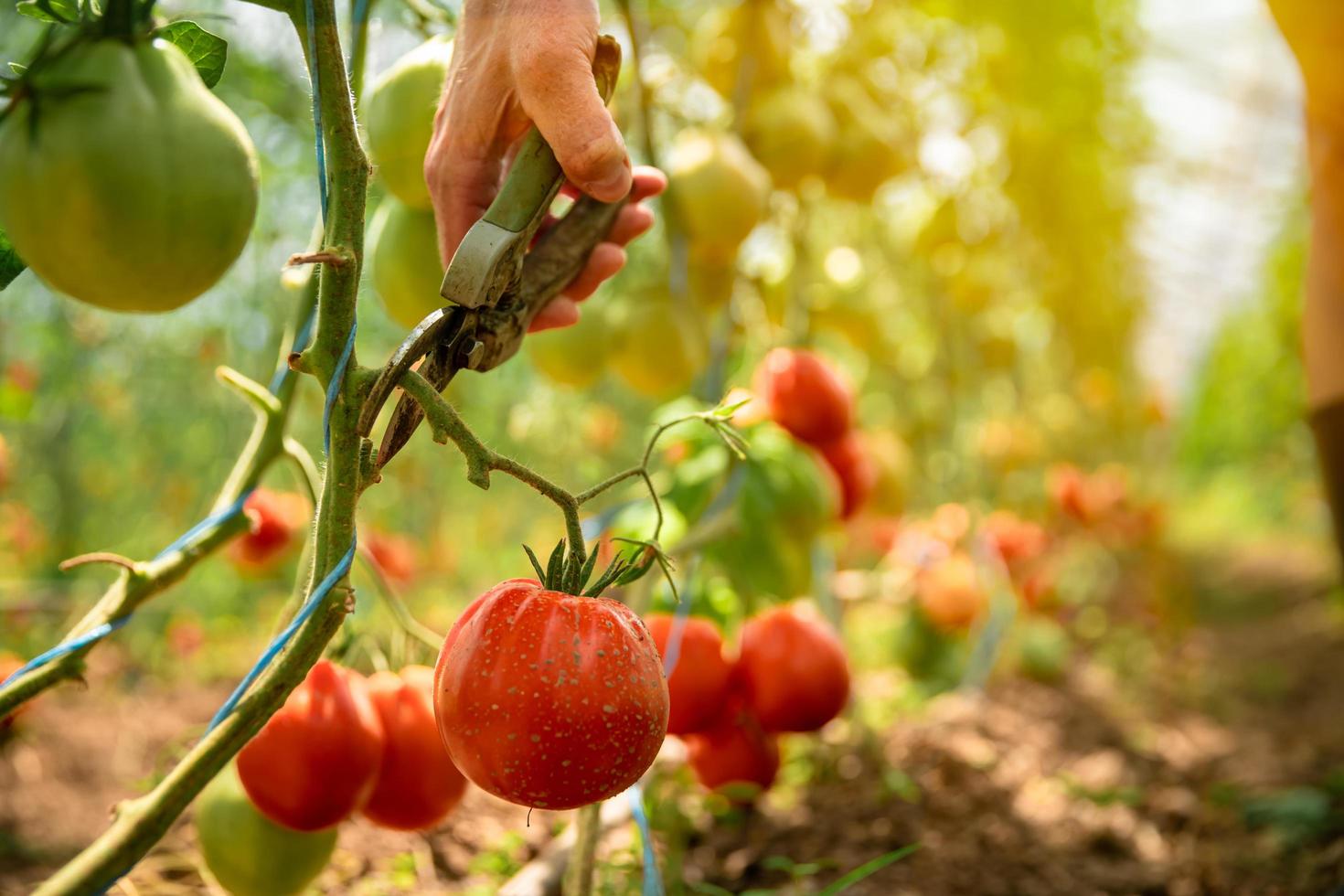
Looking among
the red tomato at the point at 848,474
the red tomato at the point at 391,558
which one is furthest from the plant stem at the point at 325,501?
the red tomato at the point at 391,558

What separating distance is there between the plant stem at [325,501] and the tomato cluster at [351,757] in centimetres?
→ 20

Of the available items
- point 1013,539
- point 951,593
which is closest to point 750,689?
point 951,593

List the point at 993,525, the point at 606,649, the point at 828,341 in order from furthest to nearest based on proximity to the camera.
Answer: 1. the point at 993,525
2. the point at 828,341
3. the point at 606,649

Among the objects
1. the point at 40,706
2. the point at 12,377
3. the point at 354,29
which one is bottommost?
the point at 40,706

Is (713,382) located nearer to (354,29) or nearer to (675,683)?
(675,683)

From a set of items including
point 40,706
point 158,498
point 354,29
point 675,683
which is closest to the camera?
point 354,29

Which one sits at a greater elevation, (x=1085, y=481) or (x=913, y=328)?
(x=913, y=328)

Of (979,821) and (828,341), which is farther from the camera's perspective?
(828,341)

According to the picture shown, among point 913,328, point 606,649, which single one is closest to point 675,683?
point 606,649

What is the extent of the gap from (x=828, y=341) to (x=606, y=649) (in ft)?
6.79

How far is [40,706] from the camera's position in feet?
6.34

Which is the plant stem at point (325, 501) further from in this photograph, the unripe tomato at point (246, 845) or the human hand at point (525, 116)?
the unripe tomato at point (246, 845)

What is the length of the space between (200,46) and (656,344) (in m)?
0.68

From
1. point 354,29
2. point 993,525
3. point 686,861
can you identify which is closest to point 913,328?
point 993,525
